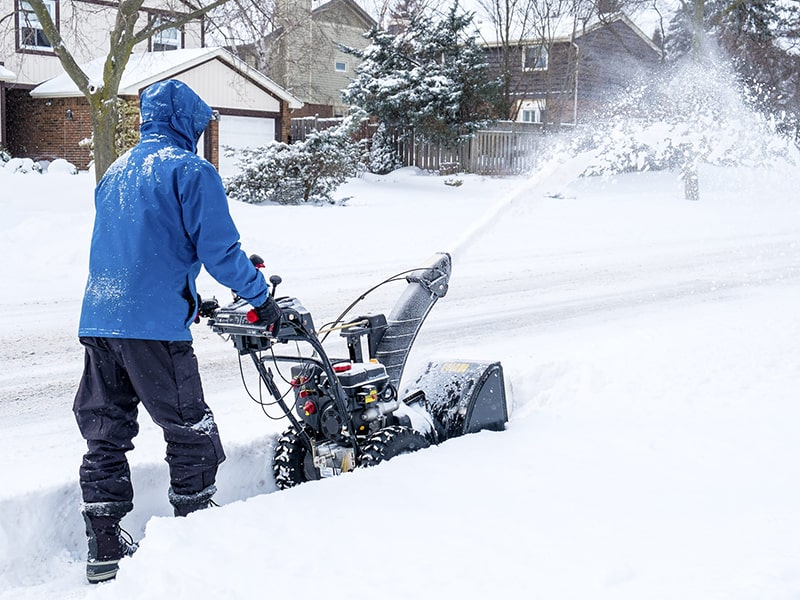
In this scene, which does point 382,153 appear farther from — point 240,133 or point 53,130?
point 53,130

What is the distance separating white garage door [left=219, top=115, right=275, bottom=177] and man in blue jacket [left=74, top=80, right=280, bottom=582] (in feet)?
68.7

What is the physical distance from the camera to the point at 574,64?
33906 mm

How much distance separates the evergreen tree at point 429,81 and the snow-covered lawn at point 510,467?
14189 mm

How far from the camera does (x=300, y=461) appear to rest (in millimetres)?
4172

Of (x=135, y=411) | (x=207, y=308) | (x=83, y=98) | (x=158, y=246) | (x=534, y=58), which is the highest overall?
(x=534, y=58)

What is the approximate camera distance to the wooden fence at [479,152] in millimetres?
25672

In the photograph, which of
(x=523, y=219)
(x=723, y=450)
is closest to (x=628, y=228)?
(x=523, y=219)

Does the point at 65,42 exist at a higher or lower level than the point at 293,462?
higher

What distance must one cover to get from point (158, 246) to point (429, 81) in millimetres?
Answer: 21469

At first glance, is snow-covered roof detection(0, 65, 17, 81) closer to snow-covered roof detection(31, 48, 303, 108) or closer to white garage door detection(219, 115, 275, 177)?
snow-covered roof detection(31, 48, 303, 108)

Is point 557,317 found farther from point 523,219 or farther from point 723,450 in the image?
point 523,219

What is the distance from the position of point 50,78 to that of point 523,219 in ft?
50.5

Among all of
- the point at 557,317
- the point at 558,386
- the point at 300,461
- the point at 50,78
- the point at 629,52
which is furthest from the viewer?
the point at 629,52

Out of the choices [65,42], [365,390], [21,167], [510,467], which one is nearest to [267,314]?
[365,390]
